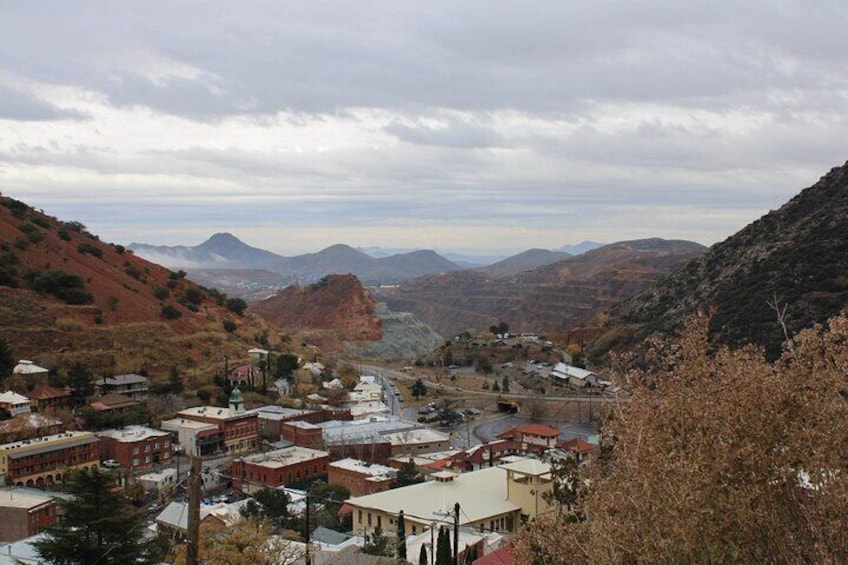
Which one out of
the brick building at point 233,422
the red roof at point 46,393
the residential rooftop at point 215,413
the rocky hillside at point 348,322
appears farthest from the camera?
the rocky hillside at point 348,322

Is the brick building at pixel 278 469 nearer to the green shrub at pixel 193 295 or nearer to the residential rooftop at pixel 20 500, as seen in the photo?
the residential rooftop at pixel 20 500

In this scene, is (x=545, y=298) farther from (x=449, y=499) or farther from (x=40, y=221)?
(x=449, y=499)

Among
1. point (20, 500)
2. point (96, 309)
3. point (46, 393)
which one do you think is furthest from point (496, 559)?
point (96, 309)

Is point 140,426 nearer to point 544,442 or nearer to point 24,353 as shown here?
point 24,353

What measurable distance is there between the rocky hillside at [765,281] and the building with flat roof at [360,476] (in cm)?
1978

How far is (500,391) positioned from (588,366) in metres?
10.4

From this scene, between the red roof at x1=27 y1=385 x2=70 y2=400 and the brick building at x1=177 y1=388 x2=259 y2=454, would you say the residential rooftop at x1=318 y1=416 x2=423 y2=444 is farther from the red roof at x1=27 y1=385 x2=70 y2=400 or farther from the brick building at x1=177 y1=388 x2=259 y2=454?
the red roof at x1=27 y1=385 x2=70 y2=400

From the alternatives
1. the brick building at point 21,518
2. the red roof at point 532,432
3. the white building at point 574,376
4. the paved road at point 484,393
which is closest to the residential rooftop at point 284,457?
the brick building at point 21,518

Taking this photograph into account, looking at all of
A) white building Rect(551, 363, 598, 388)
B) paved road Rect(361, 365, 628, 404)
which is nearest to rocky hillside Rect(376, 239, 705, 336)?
paved road Rect(361, 365, 628, 404)

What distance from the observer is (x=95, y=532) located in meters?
15.4

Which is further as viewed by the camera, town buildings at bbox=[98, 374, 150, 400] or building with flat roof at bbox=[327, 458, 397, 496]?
town buildings at bbox=[98, 374, 150, 400]

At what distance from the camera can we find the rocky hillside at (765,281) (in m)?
48.2

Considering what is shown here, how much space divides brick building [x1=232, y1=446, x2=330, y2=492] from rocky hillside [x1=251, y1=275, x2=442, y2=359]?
207 ft

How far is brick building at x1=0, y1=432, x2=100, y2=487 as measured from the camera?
3272 cm
